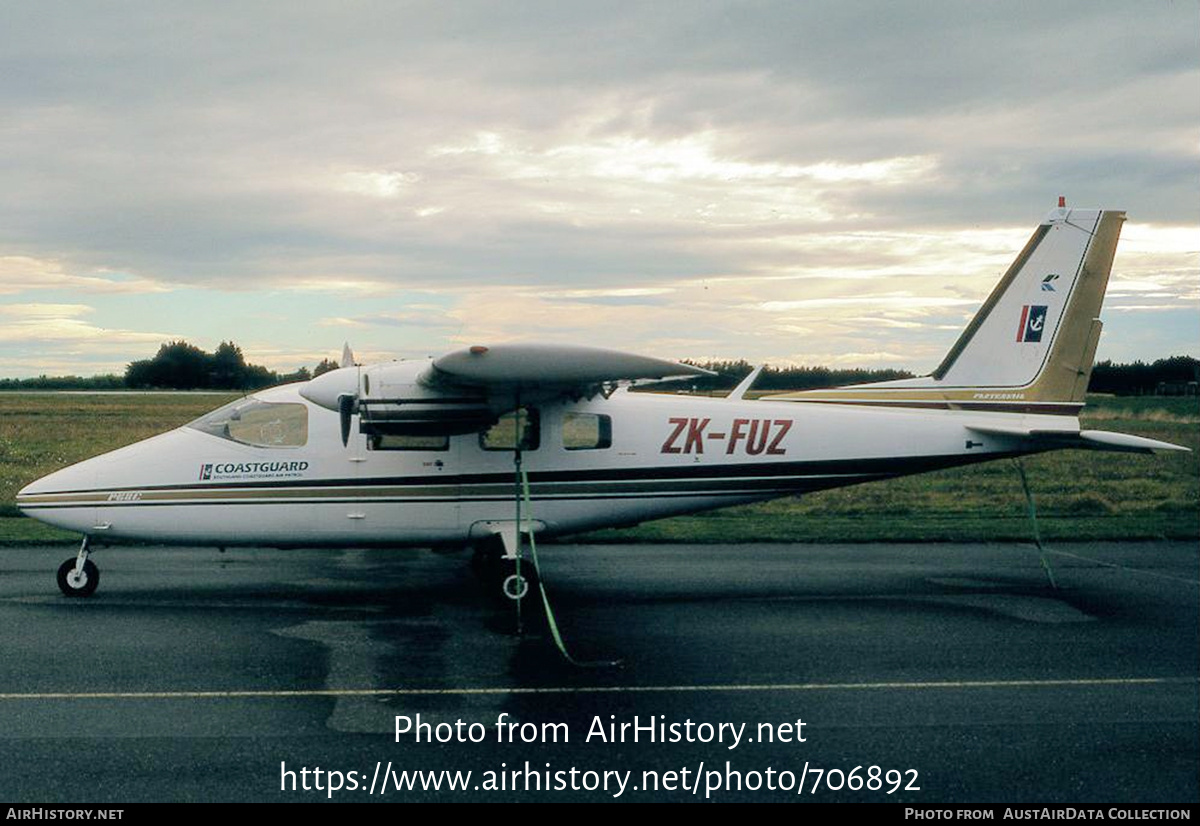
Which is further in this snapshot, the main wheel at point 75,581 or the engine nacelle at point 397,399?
the main wheel at point 75,581

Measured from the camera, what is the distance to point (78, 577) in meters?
11.3

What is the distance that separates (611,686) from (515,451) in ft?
13.4

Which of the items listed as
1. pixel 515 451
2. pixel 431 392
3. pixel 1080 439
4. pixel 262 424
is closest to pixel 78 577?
pixel 262 424

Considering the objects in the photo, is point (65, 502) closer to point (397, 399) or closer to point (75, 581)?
point (75, 581)

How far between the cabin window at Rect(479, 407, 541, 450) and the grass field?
203 inches

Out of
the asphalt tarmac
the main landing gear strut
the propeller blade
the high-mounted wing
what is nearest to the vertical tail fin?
the asphalt tarmac

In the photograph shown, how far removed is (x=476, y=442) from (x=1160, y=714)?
23.7 feet

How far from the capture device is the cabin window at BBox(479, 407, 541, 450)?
38.5ft

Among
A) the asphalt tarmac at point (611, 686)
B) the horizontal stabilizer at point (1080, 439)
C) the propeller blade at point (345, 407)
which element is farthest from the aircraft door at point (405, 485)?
the horizontal stabilizer at point (1080, 439)

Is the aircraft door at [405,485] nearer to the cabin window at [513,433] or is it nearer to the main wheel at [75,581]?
the cabin window at [513,433]

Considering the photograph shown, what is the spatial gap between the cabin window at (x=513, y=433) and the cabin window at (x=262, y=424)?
210 centimetres

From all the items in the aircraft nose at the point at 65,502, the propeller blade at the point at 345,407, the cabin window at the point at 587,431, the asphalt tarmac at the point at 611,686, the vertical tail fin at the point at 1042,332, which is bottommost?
the asphalt tarmac at the point at 611,686

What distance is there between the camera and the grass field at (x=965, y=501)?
16812 millimetres
